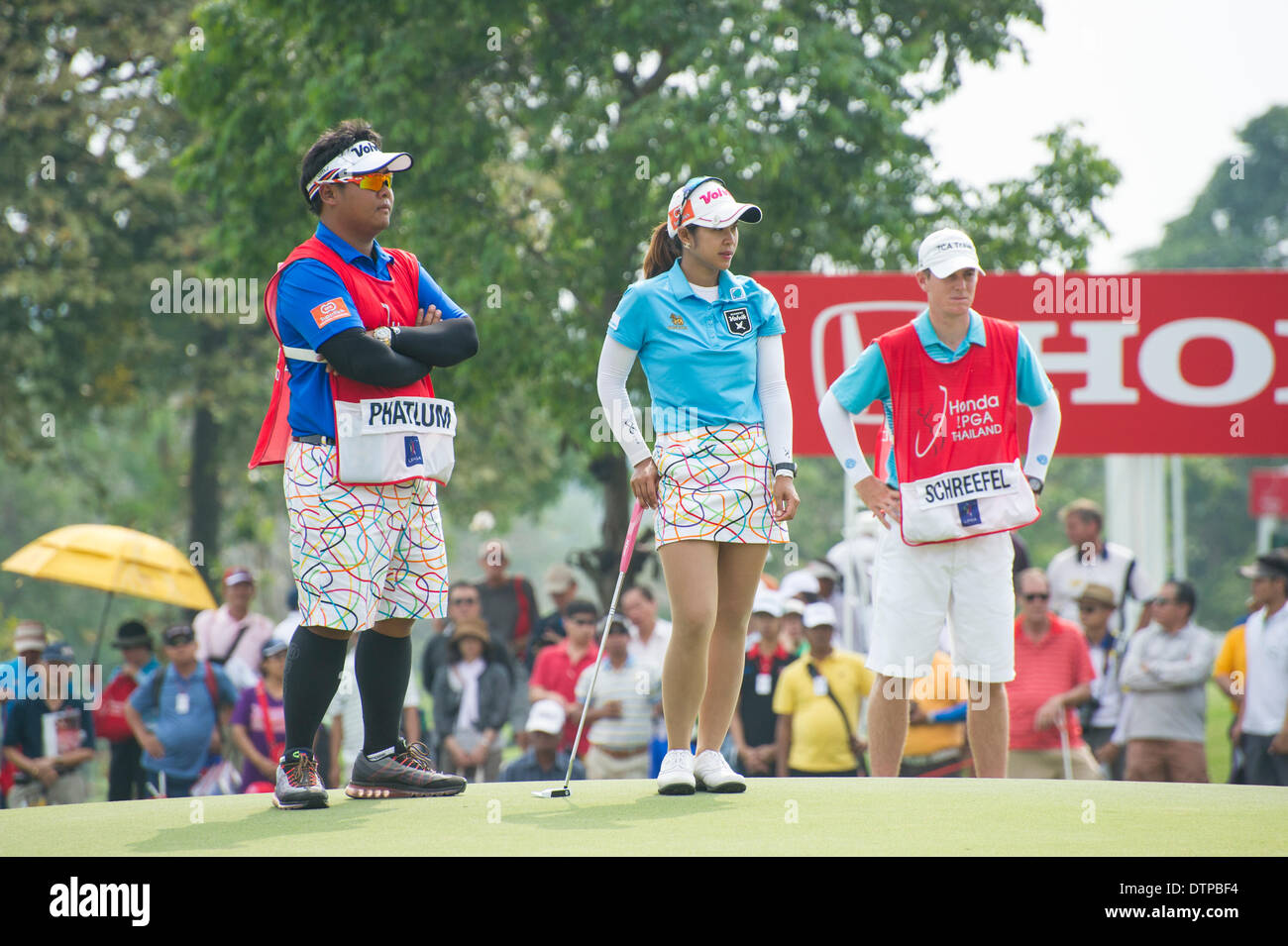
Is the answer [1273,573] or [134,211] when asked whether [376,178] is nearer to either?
[1273,573]

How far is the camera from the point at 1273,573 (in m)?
9.72

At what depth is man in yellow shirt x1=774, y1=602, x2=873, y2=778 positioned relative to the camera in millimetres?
9773

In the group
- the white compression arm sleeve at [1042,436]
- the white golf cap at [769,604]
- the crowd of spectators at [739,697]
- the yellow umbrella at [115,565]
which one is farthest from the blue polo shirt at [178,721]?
the white compression arm sleeve at [1042,436]

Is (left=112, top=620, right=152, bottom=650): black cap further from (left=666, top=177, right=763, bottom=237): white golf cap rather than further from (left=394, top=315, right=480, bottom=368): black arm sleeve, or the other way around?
(left=666, top=177, right=763, bottom=237): white golf cap

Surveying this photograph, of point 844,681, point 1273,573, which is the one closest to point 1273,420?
point 1273,573

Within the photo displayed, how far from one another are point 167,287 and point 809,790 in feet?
52.4

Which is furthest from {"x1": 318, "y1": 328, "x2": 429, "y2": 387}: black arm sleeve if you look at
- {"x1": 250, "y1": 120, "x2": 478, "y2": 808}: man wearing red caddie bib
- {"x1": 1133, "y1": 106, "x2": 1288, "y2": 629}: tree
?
{"x1": 1133, "y1": 106, "x2": 1288, "y2": 629}: tree

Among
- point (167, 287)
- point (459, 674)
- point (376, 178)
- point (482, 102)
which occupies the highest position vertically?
point (482, 102)

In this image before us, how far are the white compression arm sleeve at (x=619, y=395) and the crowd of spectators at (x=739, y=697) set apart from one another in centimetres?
451

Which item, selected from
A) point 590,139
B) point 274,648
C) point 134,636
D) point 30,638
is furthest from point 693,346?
point 590,139

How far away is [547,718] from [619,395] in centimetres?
563

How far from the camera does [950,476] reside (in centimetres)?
539

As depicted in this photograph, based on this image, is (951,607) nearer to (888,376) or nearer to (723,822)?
(888,376)

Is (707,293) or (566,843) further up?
(707,293)
